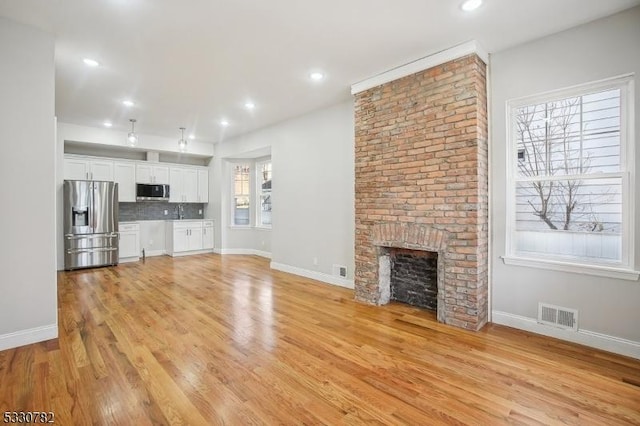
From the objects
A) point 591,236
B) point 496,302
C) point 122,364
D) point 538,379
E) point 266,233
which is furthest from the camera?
point 266,233

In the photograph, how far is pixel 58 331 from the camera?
307cm

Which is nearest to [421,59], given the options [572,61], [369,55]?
[369,55]

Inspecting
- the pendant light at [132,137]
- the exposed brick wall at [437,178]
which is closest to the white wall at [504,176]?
the exposed brick wall at [437,178]

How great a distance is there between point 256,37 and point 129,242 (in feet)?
19.5

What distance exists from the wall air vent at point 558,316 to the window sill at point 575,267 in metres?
0.38

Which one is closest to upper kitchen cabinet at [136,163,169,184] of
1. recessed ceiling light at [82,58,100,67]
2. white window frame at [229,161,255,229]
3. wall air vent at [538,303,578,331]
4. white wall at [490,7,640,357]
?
white window frame at [229,161,255,229]

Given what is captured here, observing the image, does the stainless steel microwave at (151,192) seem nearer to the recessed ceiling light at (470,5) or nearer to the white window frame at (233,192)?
the white window frame at (233,192)

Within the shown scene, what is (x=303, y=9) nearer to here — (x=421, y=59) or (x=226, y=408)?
(x=421, y=59)

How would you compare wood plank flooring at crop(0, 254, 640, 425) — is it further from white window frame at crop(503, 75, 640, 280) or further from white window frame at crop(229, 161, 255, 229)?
white window frame at crop(229, 161, 255, 229)

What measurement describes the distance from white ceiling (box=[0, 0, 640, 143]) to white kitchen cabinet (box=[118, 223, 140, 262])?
3.12 metres

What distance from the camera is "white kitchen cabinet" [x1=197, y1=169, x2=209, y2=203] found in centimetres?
833

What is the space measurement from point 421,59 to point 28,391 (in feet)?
15.0

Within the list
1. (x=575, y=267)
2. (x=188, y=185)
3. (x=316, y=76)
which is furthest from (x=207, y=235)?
(x=575, y=267)

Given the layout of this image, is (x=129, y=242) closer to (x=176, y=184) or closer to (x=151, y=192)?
(x=151, y=192)
